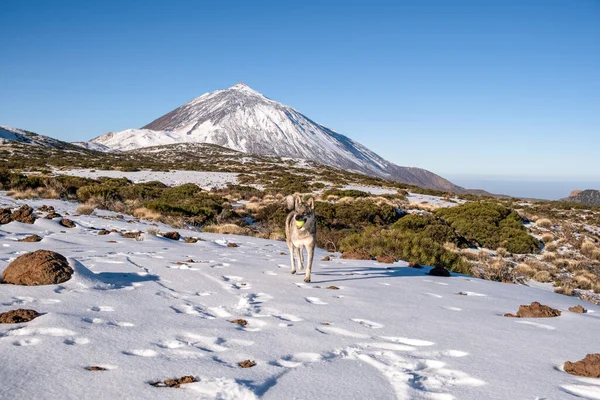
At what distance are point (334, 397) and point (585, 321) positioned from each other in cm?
440

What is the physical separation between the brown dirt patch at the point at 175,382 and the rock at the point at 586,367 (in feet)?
9.27

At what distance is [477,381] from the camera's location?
3002 mm

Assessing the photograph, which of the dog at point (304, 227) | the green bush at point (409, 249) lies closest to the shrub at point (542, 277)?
the green bush at point (409, 249)

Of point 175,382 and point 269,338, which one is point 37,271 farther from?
point 175,382

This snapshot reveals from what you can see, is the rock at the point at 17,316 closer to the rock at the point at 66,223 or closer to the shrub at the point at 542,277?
the rock at the point at 66,223

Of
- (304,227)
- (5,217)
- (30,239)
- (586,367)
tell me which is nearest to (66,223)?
(5,217)

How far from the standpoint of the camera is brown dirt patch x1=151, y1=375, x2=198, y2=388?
2.54 metres

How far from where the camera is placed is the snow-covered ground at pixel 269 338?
2635 mm

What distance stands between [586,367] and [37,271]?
516cm

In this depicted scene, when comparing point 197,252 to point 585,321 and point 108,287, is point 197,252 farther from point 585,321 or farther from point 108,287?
point 585,321

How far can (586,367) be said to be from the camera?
10.7 feet

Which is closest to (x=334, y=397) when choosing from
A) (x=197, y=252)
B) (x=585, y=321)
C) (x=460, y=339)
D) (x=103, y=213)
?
(x=460, y=339)

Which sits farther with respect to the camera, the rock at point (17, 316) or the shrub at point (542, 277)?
the shrub at point (542, 277)

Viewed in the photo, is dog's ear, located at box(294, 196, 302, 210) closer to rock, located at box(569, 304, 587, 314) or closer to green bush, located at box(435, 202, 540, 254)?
rock, located at box(569, 304, 587, 314)
